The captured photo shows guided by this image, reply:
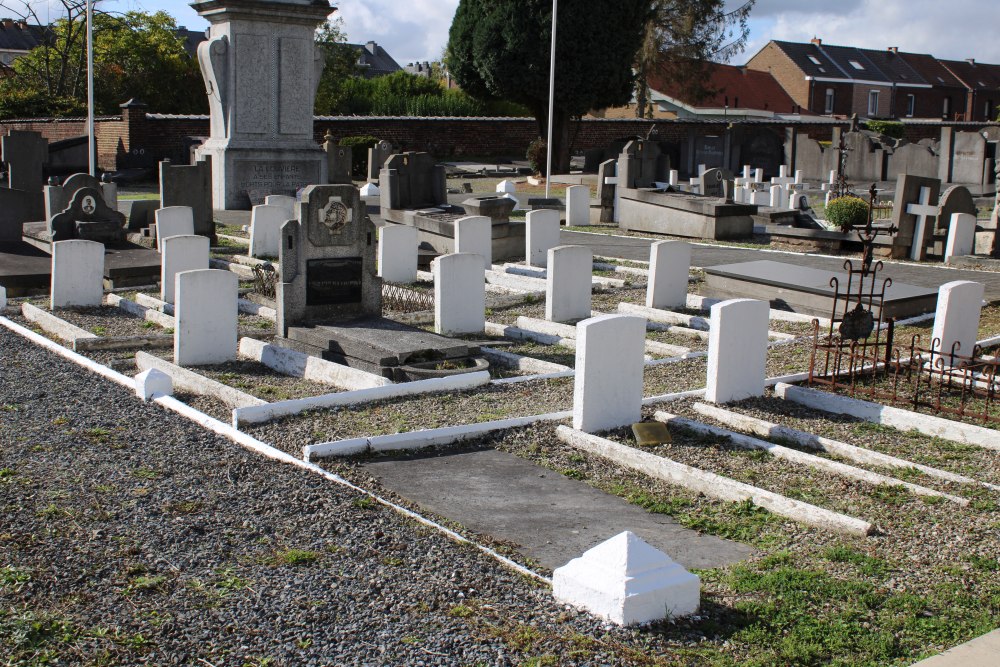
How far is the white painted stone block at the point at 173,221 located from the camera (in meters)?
15.1

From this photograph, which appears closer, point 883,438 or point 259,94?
point 883,438

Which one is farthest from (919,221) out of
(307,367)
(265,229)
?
(307,367)

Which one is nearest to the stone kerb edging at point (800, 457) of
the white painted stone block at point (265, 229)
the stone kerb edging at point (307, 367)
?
the stone kerb edging at point (307, 367)

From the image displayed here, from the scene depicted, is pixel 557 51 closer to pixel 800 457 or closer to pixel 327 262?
pixel 327 262

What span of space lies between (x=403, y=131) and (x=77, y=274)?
27511 millimetres

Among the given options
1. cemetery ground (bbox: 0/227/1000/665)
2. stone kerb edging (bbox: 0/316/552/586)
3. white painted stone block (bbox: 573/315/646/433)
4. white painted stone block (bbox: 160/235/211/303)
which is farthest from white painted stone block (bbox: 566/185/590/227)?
white painted stone block (bbox: 573/315/646/433)

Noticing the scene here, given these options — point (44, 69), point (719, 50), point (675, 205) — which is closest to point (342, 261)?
point (675, 205)

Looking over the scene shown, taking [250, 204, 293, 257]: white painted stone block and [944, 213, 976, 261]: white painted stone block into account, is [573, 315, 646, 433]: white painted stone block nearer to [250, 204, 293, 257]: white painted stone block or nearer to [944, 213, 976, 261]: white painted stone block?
[250, 204, 293, 257]: white painted stone block

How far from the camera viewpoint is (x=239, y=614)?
14.7ft

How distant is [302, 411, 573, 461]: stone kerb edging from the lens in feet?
21.9

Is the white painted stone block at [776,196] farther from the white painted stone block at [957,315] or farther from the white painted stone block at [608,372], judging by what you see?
the white painted stone block at [608,372]

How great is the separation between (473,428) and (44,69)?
154 ft

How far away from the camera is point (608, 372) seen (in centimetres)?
734

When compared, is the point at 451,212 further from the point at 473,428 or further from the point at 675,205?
the point at 473,428
